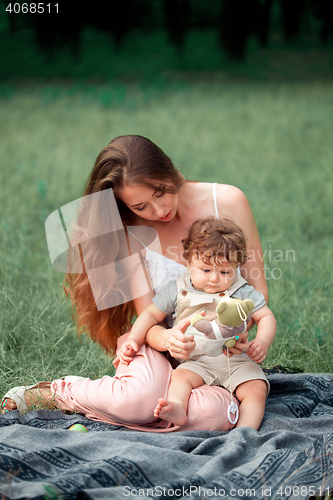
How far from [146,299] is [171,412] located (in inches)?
23.7

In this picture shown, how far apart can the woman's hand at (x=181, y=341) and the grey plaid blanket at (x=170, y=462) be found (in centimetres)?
30

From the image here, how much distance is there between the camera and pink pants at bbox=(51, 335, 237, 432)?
194 centimetres

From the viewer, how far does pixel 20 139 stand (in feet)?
25.9

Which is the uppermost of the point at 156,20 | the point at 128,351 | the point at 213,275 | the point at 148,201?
the point at 156,20

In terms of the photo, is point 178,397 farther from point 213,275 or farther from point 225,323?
point 213,275

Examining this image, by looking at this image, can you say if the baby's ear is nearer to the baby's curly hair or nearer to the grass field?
the baby's curly hair

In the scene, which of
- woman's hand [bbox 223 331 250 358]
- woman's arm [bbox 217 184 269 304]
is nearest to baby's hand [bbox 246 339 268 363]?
woman's hand [bbox 223 331 250 358]

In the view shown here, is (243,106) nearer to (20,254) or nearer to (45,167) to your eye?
(45,167)

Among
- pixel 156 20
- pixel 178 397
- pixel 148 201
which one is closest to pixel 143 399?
pixel 178 397

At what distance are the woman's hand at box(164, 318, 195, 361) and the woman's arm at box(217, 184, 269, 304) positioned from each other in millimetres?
519

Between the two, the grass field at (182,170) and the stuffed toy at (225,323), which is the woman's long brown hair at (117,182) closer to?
the grass field at (182,170)

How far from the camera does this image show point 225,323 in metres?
1.80

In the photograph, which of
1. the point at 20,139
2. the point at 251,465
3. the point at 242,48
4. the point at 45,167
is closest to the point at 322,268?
the point at 251,465

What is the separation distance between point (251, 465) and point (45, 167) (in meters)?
5.61
